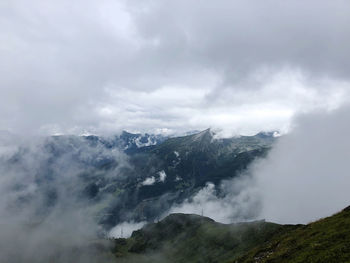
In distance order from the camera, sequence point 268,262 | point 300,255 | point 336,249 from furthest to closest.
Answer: point 268,262 < point 300,255 < point 336,249

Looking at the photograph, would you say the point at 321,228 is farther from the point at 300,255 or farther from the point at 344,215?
the point at 300,255

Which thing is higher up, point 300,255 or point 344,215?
point 344,215

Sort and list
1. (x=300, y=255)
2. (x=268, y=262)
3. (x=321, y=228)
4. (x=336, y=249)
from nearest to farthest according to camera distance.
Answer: (x=336, y=249), (x=300, y=255), (x=268, y=262), (x=321, y=228)

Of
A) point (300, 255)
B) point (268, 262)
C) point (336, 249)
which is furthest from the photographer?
point (268, 262)

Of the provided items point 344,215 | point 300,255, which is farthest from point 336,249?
point 344,215

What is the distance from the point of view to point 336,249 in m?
40.0

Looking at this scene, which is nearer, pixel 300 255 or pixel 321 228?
pixel 300 255

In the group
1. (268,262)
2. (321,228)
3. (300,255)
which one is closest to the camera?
(300,255)

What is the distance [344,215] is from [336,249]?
21643 millimetres

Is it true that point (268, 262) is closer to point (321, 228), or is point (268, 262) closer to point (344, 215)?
point (321, 228)

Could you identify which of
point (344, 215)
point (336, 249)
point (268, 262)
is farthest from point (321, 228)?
point (336, 249)

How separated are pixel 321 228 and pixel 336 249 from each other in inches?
714

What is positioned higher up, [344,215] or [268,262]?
[344,215]

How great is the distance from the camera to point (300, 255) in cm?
4494
